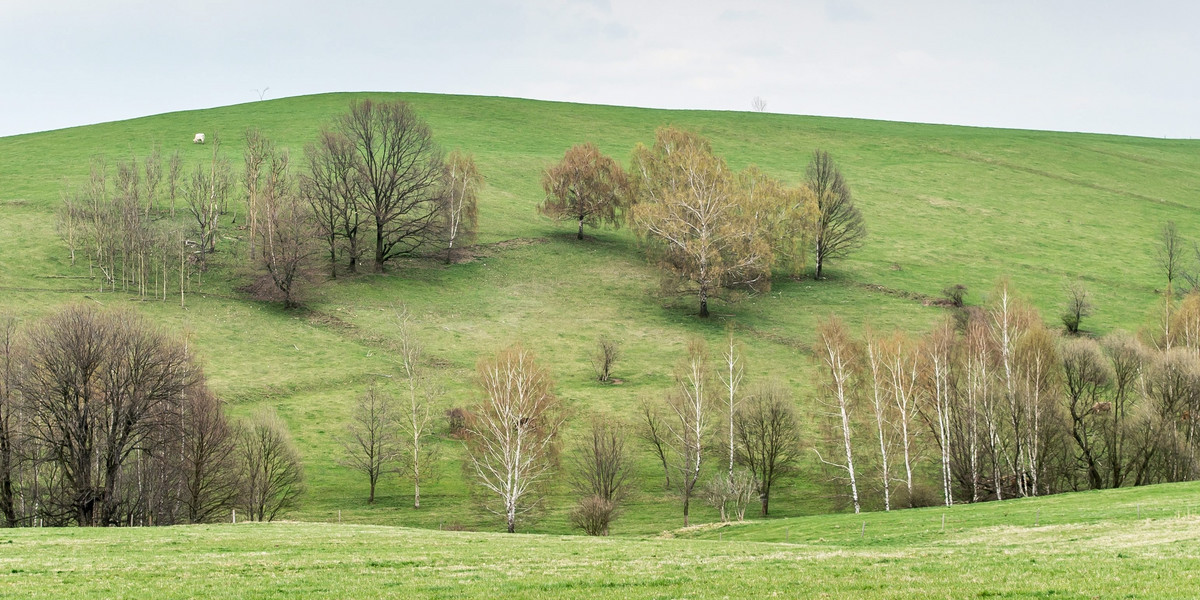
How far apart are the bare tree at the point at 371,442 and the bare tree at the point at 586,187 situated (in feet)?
167

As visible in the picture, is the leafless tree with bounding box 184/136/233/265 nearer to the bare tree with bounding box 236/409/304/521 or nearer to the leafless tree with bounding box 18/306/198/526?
the bare tree with bounding box 236/409/304/521

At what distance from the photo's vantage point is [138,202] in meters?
105

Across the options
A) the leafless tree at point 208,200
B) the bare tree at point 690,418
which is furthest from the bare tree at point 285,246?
the bare tree at point 690,418

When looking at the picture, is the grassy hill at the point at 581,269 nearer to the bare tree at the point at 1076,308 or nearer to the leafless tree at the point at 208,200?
Answer: the leafless tree at the point at 208,200

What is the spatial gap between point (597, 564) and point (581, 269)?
265ft

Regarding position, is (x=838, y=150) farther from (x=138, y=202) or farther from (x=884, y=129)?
(x=138, y=202)

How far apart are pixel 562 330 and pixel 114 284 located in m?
41.5

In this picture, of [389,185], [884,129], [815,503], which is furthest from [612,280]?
[884,129]

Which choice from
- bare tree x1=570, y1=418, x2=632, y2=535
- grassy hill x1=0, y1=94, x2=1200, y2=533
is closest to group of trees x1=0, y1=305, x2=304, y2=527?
grassy hill x1=0, y1=94, x2=1200, y2=533

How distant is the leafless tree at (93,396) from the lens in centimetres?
5516

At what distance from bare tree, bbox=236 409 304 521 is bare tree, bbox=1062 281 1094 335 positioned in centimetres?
7067

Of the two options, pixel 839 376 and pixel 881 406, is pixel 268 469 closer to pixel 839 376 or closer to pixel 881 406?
pixel 839 376

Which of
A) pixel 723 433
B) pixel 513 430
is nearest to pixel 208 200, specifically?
pixel 513 430

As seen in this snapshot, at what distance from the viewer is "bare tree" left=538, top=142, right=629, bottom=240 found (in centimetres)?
11419
